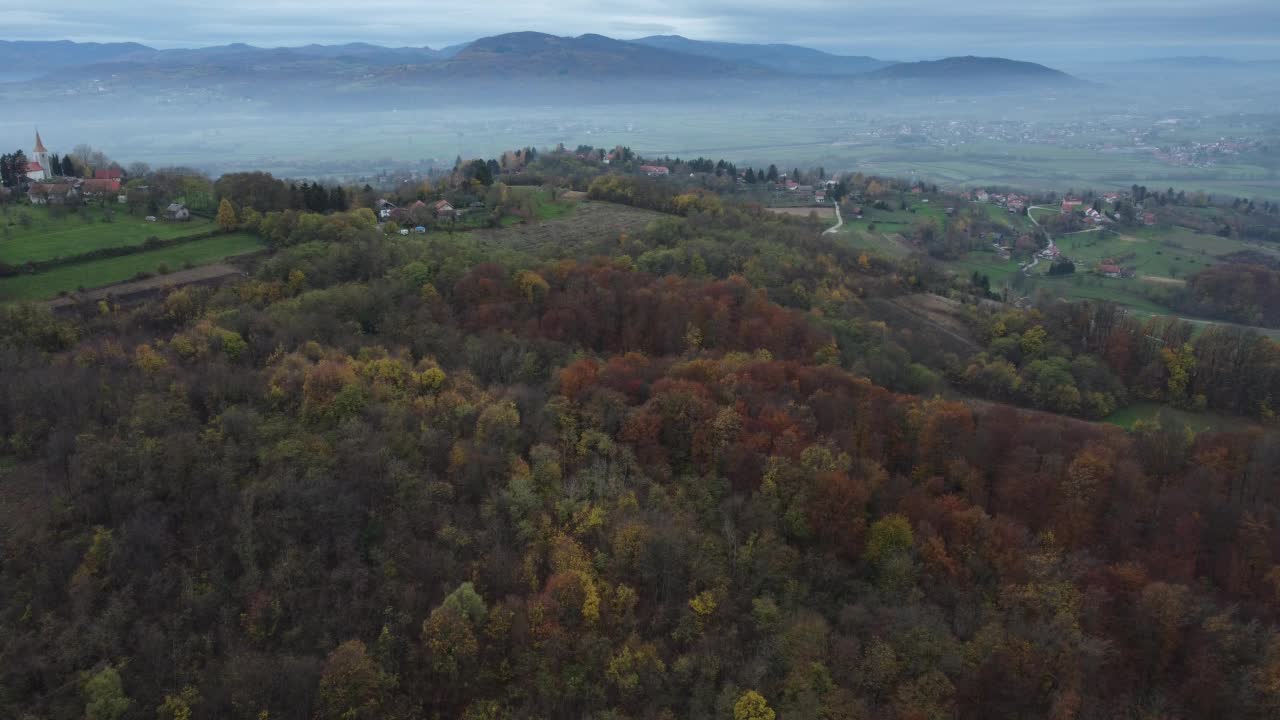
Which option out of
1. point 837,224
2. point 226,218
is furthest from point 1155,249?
point 226,218

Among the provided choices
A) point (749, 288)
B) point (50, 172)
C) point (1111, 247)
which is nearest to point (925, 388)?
point (749, 288)

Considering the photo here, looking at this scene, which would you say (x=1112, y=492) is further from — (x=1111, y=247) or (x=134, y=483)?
(x=1111, y=247)

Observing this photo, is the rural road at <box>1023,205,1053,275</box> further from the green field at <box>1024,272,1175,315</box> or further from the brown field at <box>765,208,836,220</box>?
the brown field at <box>765,208,836,220</box>

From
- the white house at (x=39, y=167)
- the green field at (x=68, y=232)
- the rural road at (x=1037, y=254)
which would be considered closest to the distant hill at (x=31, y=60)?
the white house at (x=39, y=167)

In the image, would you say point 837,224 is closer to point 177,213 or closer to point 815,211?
point 815,211

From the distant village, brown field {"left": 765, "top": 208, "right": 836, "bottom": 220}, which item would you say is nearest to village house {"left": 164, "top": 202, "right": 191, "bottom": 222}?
the distant village
